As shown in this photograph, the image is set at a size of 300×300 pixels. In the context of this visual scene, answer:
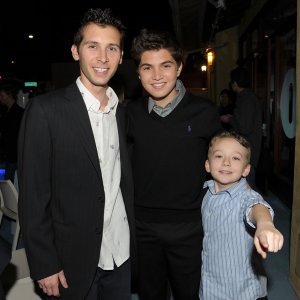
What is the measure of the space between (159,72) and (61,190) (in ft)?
2.56

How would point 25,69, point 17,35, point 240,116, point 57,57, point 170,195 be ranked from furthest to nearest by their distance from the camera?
point 25,69 → point 57,57 → point 17,35 → point 240,116 → point 170,195

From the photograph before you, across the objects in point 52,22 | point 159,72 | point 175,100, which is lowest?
point 175,100

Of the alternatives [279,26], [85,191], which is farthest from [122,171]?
[279,26]

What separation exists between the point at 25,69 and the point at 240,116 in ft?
125

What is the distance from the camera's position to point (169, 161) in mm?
1883

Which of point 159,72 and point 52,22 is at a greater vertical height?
point 52,22

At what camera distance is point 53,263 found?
1500mm

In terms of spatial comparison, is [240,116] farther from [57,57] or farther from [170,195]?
[57,57]

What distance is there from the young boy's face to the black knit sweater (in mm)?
169

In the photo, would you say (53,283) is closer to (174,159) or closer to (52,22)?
(174,159)

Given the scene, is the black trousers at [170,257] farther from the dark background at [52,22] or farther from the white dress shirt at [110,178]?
the dark background at [52,22]

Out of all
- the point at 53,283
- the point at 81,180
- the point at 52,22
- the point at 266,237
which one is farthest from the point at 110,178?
the point at 52,22

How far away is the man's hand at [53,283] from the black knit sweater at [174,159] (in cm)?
56

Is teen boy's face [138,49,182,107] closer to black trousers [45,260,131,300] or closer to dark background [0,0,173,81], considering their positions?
black trousers [45,260,131,300]
